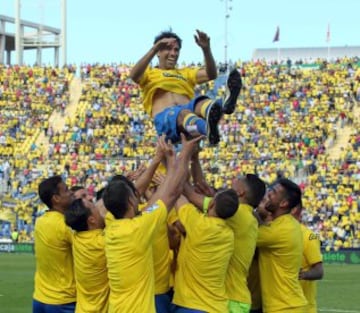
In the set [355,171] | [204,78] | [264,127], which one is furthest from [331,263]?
[204,78]

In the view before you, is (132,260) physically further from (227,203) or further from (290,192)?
(290,192)

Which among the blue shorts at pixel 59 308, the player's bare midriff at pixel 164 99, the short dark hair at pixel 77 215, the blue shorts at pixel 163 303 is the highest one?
the player's bare midriff at pixel 164 99

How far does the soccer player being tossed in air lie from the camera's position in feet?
26.5

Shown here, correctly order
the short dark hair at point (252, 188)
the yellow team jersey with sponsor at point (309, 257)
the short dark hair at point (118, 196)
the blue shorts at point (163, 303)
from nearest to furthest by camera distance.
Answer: the short dark hair at point (118, 196), the blue shorts at point (163, 303), the short dark hair at point (252, 188), the yellow team jersey with sponsor at point (309, 257)

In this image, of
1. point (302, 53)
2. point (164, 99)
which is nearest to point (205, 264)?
point (164, 99)

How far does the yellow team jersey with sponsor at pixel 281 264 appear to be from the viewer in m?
8.20

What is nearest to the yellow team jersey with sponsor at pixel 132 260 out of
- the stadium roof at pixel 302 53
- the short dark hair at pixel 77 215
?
the short dark hair at pixel 77 215

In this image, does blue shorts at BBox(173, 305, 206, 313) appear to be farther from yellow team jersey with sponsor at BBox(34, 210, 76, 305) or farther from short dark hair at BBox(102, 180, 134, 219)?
yellow team jersey with sponsor at BBox(34, 210, 76, 305)

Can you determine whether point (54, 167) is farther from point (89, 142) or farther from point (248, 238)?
point (248, 238)

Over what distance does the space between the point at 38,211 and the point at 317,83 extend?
519 inches

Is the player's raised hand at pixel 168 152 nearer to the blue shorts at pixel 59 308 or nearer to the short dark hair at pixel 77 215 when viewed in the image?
the short dark hair at pixel 77 215

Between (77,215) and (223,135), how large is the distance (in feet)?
90.2

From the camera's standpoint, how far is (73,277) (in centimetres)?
869

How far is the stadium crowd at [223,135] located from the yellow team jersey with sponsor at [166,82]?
63.9 feet
